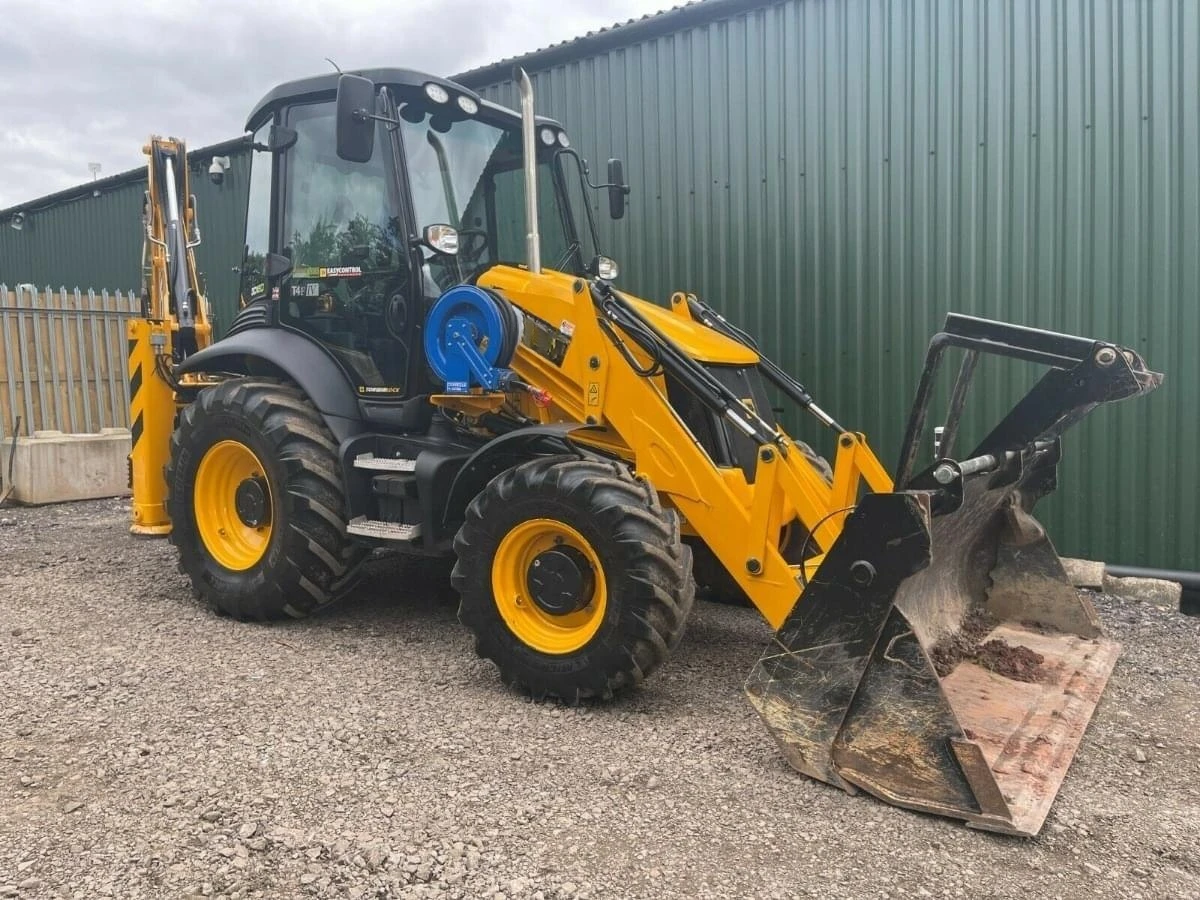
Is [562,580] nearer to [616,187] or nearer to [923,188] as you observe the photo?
[616,187]

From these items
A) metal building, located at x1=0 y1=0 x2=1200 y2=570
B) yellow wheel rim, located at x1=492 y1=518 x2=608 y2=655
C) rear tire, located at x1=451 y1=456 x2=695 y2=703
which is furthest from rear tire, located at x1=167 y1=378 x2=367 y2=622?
metal building, located at x1=0 y1=0 x2=1200 y2=570

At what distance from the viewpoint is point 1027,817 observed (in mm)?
2771

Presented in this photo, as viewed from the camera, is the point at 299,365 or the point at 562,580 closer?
the point at 562,580

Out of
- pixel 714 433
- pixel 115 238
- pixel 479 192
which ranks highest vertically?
pixel 115 238

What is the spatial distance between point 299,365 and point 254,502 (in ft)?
2.69

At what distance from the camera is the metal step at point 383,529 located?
4.50 meters

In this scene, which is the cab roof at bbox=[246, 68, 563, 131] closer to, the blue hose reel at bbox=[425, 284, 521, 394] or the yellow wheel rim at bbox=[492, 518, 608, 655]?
the blue hose reel at bbox=[425, 284, 521, 394]

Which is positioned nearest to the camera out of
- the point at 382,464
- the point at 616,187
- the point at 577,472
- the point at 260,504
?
the point at 577,472

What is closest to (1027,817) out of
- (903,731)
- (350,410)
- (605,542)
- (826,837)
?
(903,731)

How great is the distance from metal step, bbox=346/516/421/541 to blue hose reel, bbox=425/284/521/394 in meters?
0.72

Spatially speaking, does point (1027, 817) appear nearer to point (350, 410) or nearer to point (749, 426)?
point (749, 426)

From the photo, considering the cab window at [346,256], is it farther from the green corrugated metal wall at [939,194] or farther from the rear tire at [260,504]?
the green corrugated metal wall at [939,194]

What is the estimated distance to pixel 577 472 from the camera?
3748 mm

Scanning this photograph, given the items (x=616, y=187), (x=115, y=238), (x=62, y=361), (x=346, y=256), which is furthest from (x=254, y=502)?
(x=115, y=238)
